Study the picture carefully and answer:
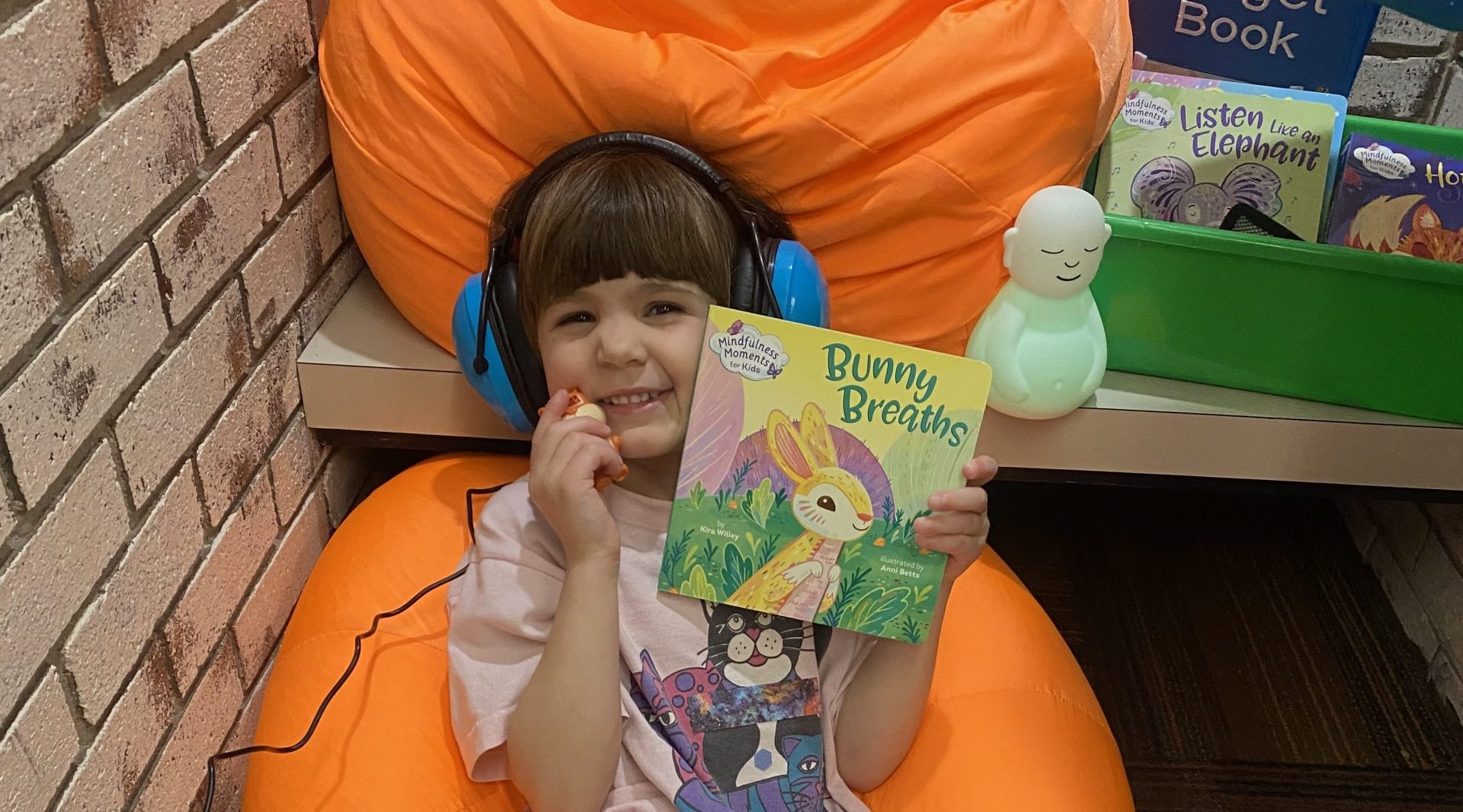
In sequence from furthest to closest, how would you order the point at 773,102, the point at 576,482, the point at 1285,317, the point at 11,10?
1. the point at 1285,317
2. the point at 773,102
3. the point at 576,482
4. the point at 11,10

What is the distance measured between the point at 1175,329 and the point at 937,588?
523 mm

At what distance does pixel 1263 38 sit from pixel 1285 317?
46 cm

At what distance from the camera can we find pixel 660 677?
979mm

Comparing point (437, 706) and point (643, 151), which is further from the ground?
point (643, 151)

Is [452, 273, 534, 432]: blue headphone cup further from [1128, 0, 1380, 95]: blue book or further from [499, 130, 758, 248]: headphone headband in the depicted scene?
[1128, 0, 1380, 95]: blue book

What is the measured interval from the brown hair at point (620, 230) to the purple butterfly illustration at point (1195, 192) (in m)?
0.64

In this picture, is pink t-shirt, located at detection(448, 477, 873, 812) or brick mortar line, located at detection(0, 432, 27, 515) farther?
pink t-shirt, located at detection(448, 477, 873, 812)

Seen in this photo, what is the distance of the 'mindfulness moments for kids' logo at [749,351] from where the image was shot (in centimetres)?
90

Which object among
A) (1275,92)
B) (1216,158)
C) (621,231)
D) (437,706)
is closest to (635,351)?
(621,231)

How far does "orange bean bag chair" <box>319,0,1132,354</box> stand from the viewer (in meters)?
1.07

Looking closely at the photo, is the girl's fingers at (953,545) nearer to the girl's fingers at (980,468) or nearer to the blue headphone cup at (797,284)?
the girl's fingers at (980,468)

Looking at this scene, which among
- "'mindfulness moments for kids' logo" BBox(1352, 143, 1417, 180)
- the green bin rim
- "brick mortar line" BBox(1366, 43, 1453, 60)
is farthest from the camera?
"brick mortar line" BBox(1366, 43, 1453, 60)

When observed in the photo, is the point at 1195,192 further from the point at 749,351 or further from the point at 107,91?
the point at 107,91

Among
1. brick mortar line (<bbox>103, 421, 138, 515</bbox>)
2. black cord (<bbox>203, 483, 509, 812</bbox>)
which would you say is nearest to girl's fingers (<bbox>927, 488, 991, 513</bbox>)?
black cord (<bbox>203, 483, 509, 812</bbox>)
